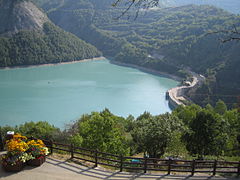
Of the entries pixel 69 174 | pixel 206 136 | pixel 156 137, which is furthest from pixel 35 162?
pixel 206 136

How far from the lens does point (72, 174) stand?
7309 millimetres

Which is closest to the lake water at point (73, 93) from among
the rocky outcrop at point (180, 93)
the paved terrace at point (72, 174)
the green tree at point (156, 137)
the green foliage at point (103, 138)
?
the rocky outcrop at point (180, 93)

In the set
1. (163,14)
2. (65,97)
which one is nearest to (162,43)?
(163,14)

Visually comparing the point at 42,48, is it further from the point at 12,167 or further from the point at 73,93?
the point at 12,167

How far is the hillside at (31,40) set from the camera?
76.0 meters

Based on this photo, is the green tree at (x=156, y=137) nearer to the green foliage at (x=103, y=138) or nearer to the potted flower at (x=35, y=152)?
the green foliage at (x=103, y=138)

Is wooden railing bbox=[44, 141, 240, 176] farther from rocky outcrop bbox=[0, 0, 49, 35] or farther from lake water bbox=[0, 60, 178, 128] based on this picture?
rocky outcrop bbox=[0, 0, 49, 35]

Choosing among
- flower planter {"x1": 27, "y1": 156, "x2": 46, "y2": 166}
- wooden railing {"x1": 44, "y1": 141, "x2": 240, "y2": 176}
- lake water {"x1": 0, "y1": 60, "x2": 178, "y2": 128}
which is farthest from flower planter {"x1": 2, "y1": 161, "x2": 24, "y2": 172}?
lake water {"x1": 0, "y1": 60, "x2": 178, "y2": 128}

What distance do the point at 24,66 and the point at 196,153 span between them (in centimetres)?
6729

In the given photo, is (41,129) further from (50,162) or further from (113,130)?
(50,162)

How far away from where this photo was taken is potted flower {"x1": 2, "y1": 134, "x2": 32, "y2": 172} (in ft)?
23.4

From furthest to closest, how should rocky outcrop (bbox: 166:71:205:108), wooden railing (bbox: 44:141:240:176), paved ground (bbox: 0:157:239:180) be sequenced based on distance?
rocky outcrop (bbox: 166:71:205:108)
wooden railing (bbox: 44:141:240:176)
paved ground (bbox: 0:157:239:180)

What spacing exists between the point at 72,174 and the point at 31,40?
81.9 m

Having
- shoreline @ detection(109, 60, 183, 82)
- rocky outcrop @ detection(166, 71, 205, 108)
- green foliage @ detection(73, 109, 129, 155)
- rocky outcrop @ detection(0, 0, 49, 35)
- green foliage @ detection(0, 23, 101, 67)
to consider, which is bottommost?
green foliage @ detection(73, 109, 129, 155)
